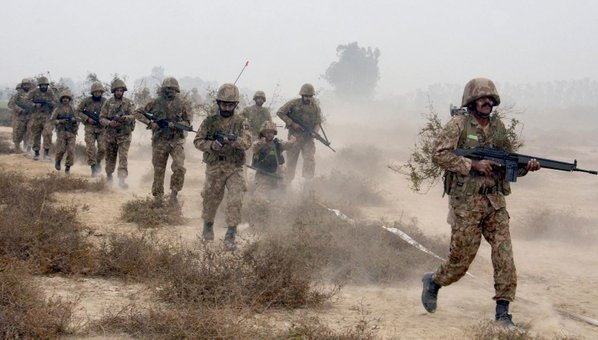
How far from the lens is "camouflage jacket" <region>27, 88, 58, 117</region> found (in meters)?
13.8

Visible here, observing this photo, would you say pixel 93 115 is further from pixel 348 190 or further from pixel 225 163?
pixel 348 190

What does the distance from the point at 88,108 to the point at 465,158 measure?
918 centimetres

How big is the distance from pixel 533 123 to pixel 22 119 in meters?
49.7

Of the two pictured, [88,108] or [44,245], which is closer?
[44,245]

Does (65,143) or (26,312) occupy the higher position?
(65,143)

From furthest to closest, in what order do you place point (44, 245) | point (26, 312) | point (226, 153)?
point (226, 153) → point (44, 245) → point (26, 312)

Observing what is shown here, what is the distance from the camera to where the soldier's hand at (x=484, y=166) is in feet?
14.9

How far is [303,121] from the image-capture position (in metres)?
11.1

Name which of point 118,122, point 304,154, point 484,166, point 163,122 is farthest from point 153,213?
point 484,166

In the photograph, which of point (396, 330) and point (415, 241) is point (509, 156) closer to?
point (396, 330)

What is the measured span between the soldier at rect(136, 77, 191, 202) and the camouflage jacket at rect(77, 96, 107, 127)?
120 inches

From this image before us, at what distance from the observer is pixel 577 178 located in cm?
1778

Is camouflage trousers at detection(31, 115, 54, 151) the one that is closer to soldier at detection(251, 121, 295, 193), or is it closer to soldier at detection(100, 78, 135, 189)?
soldier at detection(100, 78, 135, 189)

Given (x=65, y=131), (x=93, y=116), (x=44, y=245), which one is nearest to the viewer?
(x=44, y=245)
